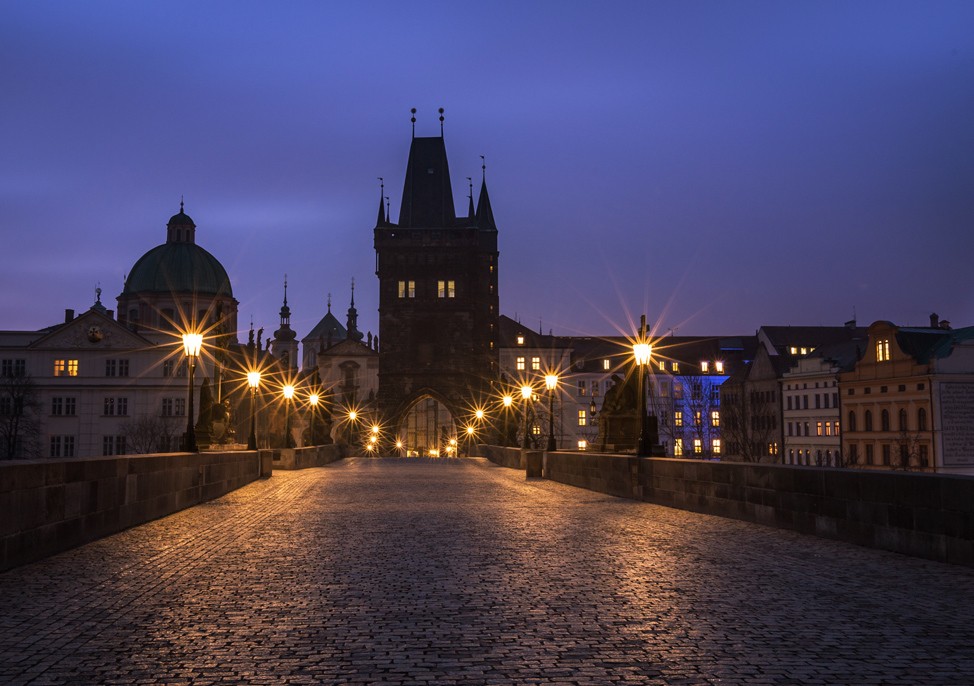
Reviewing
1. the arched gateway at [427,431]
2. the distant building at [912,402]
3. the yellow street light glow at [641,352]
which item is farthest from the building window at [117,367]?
the yellow street light glow at [641,352]

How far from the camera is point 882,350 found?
73.7 meters

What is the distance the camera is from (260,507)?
766 inches

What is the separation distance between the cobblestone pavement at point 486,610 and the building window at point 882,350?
64.0 meters

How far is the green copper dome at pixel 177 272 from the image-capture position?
11456cm

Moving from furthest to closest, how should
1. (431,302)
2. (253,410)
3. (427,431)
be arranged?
(427,431) < (431,302) < (253,410)

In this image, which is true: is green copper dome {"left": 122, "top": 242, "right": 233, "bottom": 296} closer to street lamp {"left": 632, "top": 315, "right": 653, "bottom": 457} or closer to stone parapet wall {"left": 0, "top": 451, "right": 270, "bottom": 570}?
street lamp {"left": 632, "top": 315, "right": 653, "bottom": 457}

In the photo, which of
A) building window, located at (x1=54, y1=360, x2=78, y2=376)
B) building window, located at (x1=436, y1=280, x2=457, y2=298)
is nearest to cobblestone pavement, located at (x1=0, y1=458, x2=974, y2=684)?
building window, located at (x1=54, y1=360, x2=78, y2=376)

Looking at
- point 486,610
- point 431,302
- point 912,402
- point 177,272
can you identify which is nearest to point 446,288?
point 431,302

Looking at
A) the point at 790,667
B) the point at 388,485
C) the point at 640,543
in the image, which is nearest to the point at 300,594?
the point at 790,667

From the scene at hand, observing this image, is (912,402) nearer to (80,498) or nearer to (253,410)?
(253,410)

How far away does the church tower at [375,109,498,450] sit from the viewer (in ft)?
320

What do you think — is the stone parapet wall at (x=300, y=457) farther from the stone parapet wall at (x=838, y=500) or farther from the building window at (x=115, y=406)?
the building window at (x=115, y=406)

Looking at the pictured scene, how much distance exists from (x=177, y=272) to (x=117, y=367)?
28983 mm

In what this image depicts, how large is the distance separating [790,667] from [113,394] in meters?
89.0
